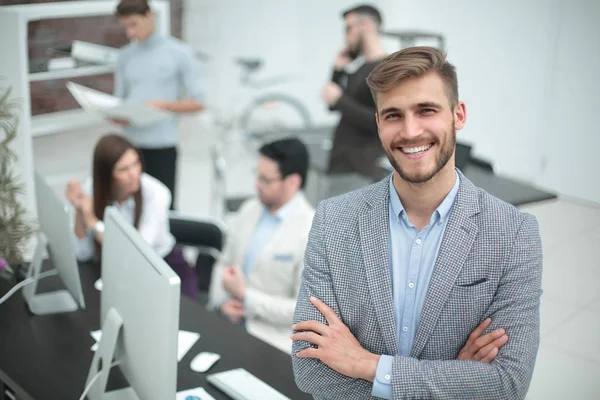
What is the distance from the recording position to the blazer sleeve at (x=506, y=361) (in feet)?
5.49

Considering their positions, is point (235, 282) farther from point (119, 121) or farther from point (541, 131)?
point (119, 121)

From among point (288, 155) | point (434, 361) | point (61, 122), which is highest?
point (288, 155)

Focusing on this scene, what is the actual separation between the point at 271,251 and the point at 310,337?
1.34 m

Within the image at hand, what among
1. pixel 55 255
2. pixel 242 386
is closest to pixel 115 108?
pixel 55 255

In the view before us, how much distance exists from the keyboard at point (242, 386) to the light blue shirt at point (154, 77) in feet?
7.88

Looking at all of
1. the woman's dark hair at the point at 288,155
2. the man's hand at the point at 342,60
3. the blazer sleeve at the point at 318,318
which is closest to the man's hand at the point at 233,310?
the woman's dark hair at the point at 288,155

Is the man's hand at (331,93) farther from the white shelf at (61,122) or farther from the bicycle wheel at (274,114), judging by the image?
the bicycle wheel at (274,114)

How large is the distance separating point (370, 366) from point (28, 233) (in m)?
1.84

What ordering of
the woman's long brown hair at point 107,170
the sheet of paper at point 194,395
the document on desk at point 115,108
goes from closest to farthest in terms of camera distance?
the sheet of paper at point 194,395
the woman's long brown hair at point 107,170
the document on desk at point 115,108

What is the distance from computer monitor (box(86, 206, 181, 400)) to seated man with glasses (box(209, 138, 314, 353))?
81 cm

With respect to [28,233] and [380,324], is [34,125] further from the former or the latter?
[380,324]

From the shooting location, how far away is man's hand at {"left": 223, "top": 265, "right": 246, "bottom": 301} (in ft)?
10.0

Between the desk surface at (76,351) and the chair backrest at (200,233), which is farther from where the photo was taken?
the chair backrest at (200,233)

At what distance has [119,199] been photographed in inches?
135
